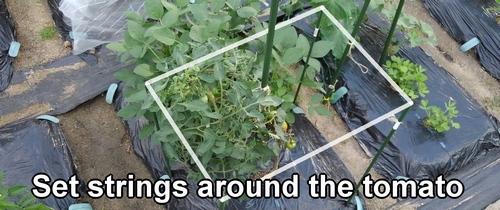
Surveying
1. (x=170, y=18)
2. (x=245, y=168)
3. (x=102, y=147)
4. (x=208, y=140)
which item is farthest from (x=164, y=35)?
(x=102, y=147)

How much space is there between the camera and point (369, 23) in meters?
3.31

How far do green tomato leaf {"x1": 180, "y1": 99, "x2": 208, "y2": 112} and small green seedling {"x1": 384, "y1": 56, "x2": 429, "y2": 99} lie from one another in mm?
1672

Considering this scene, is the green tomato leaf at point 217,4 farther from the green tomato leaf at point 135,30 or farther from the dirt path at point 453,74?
the dirt path at point 453,74

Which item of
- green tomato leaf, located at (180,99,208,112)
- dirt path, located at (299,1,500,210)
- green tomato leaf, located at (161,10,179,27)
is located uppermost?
green tomato leaf, located at (161,10,179,27)

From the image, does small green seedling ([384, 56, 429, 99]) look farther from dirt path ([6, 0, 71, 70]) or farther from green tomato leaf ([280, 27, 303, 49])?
dirt path ([6, 0, 71, 70])

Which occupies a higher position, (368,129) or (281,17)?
(281,17)

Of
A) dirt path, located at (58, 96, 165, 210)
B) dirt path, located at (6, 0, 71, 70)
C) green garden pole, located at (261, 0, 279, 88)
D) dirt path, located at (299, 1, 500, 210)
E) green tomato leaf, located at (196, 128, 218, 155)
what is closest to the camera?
green garden pole, located at (261, 0, 279, 88)

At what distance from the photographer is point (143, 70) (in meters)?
1.86

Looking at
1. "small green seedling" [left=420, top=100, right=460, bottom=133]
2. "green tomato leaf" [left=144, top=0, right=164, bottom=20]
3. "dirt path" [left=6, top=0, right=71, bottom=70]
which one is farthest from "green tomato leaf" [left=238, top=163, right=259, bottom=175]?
"dirt path" [left=6, top=0, right=71, bottom=70]

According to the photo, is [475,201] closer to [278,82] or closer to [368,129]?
[368,129]

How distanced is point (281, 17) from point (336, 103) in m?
0.79

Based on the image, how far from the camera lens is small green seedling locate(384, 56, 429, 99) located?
2.80 m

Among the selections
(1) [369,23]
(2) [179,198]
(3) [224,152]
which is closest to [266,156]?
(3) [224,152]

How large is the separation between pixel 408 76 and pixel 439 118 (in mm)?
318
